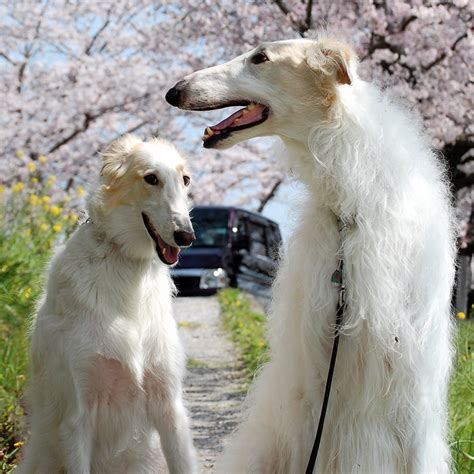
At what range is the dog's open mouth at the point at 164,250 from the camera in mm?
3148

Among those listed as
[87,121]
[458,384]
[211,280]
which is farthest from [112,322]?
[87,121]

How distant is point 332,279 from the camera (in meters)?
2.84

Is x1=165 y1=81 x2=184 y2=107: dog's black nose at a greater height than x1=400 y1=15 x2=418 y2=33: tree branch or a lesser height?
lesser

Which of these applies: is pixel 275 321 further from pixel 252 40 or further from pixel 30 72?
pixel 30 72

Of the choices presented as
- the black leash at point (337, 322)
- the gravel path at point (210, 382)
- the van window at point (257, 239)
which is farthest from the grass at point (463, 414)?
the van window at point (257, 239)

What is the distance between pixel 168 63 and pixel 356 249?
13015mm

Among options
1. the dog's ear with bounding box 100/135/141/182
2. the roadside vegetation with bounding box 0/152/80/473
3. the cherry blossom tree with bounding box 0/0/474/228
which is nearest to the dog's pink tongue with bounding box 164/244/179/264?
the dog's ear with bounding box 100/135/141/182

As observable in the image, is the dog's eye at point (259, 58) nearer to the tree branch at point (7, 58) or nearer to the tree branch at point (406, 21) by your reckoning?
the tree branch at point (406, 21)

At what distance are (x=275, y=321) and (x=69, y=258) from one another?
81 cm

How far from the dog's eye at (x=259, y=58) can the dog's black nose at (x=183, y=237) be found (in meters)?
0.66

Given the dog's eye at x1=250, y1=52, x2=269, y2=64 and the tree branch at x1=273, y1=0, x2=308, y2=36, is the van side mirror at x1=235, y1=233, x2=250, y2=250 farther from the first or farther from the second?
the dog's eye at x1=250, y1=52, x2=269, y2=64

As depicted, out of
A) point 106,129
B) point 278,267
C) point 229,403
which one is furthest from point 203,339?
point 106,129

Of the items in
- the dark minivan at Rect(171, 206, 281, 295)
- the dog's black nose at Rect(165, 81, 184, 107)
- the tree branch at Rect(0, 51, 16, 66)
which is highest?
the tree branch at Rect(0, 51, 16, 66)

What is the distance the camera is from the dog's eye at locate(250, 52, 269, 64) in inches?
115
